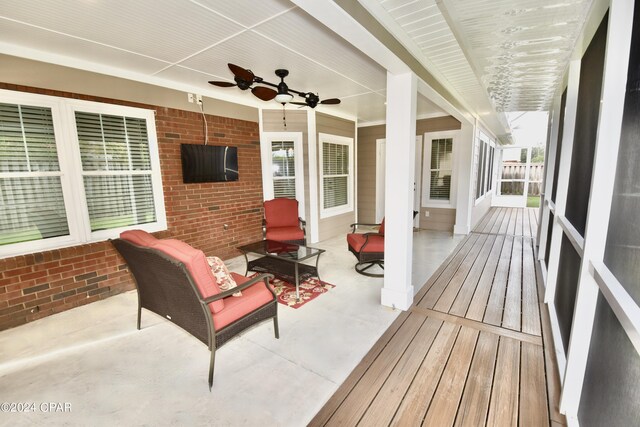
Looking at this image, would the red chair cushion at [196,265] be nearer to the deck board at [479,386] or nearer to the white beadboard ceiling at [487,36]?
the deck board at [479,386]

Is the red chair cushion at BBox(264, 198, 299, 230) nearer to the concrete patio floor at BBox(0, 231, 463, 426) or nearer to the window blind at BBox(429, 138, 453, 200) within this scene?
the concrete patio floor at BBox(0, 231, 463, 426)

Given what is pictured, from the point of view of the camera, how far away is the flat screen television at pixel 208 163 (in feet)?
12.3

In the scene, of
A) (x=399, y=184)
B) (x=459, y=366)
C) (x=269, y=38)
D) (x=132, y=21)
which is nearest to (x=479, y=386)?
(x=459, y=366)

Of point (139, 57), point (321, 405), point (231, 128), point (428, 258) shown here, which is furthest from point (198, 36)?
point (428, 258)

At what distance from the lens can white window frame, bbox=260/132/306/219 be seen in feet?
15.7

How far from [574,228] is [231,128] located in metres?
4.26

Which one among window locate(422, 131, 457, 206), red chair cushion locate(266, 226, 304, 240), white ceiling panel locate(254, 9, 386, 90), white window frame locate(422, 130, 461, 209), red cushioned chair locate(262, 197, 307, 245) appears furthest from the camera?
window locate(422, 131, 457, 206)

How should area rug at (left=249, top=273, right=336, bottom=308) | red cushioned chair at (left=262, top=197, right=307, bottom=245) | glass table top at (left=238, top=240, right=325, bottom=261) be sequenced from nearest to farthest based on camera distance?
1. area rug at (left=249, top=273, right=336, bottom=308)
2. glass table top at (left=238, top=240, right=325, bottom=261)
3. red cushioned chair at (left=262, top=197, right=307, bottom=245)

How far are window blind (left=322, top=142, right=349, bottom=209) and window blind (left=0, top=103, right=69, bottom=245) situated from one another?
3.85m

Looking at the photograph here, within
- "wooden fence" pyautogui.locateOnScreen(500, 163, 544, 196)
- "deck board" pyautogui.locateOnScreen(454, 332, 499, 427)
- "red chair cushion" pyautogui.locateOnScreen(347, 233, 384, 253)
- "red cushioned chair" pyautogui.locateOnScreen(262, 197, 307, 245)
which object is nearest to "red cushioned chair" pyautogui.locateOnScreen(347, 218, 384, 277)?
"red chair cushion" pyautogui.locateOnScreen(347, 233, 384, 253)

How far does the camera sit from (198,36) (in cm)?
234

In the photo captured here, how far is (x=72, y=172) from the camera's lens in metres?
2.88

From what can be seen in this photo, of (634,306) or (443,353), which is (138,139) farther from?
(634,306)

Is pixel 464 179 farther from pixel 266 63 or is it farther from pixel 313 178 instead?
pixel 266 63
